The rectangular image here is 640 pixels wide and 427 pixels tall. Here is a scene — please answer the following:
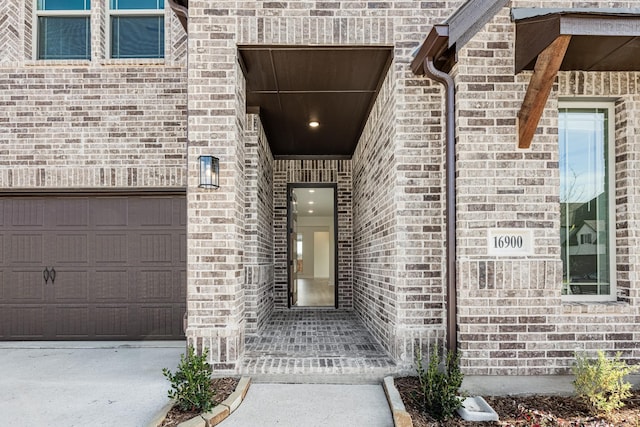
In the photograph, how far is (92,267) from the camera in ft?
17.5

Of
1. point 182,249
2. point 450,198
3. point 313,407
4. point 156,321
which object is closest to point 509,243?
point 450,198

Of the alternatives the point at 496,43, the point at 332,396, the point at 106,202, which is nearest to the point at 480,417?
the point at 332,396

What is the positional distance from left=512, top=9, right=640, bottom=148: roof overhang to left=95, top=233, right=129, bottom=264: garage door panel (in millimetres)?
4968

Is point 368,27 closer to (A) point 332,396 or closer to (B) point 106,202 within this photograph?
(A) point 332,396

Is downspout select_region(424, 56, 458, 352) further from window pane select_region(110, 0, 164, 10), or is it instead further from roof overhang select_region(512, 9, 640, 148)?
window pane select_region(110, 0, 164, 10)

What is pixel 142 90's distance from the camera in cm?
515

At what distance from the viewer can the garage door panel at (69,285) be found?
210 inches

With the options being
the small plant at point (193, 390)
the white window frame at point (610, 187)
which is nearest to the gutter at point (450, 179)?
the white window frame at point (610, 187)

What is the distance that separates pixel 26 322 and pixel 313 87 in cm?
499

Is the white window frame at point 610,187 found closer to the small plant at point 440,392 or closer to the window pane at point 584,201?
the window pane at point 584,201

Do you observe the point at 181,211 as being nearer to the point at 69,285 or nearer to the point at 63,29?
the point at 69,285

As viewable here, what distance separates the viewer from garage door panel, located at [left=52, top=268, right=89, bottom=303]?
5.33 metres

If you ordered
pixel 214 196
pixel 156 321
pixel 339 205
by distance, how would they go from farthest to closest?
1. pixel 339 205
2. pixel 156 321
3. pixel 214 196

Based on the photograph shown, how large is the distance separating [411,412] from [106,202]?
4.67 metres
